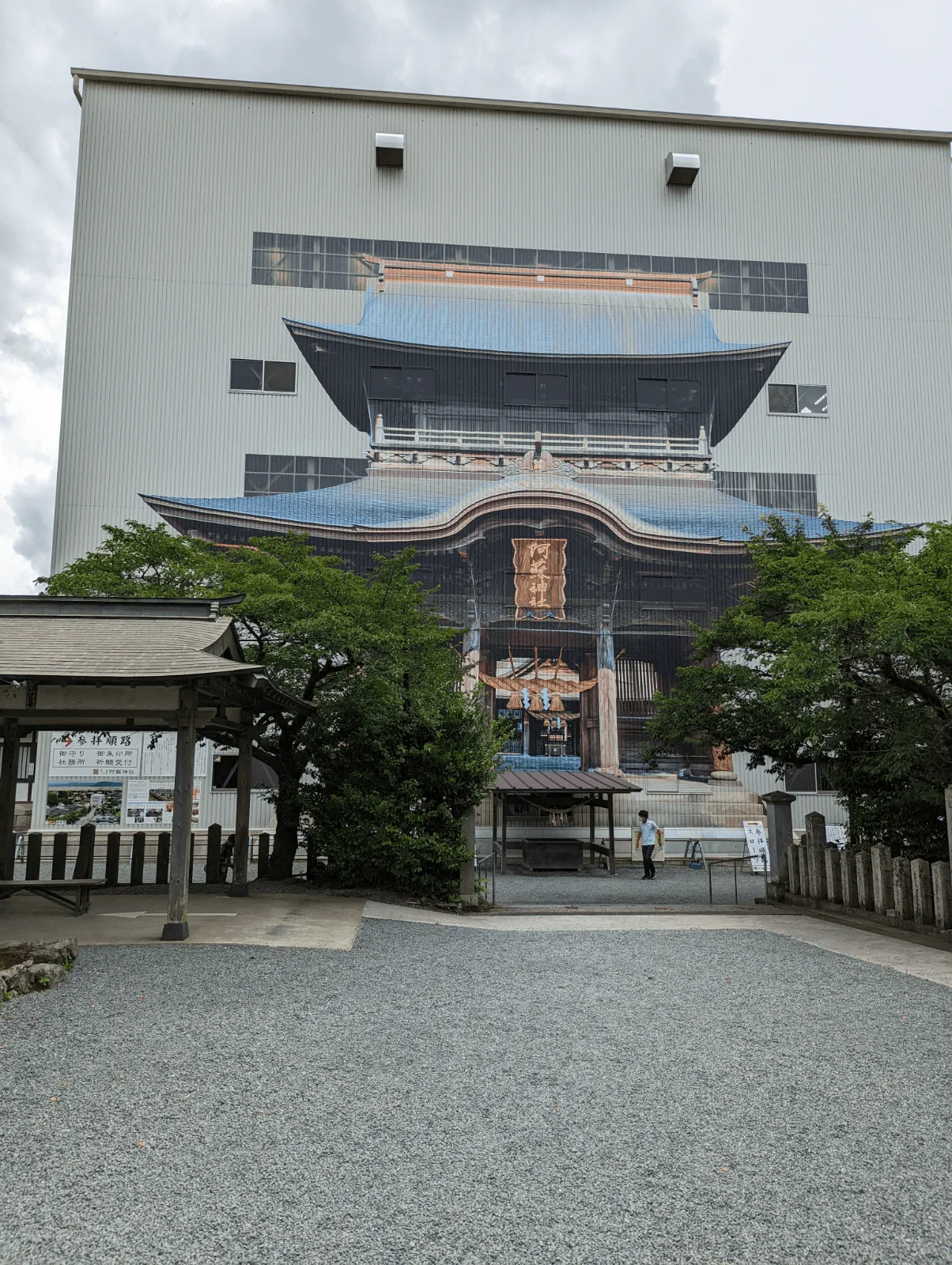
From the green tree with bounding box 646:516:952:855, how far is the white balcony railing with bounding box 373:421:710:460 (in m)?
11.0

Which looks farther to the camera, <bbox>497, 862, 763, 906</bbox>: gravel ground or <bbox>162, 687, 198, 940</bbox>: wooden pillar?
<bbox>497, 862, 763, 906</bbox>: gravel ground

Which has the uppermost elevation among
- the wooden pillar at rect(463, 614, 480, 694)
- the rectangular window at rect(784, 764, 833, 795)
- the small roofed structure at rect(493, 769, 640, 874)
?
the wooden pillar at rect(463, 614, 480, 694)

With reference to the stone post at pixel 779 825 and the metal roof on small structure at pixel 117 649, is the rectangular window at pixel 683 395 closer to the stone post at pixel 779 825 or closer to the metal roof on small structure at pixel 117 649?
the stone post at pixel 779 825

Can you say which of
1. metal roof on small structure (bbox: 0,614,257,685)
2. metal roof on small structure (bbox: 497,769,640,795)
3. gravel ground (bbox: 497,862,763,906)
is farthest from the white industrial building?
metal roof on small structure (bbox: 0,614,257,685)

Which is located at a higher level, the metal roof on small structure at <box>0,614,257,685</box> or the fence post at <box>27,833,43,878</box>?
the metal roof on small structure at <box>0,614,257,685</box>

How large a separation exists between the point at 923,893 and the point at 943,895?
0.51m

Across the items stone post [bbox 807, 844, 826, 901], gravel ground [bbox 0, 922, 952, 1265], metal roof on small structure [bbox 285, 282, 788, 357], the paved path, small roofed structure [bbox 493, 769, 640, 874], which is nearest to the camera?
gravel ground [bbox 0, 922, 952, 1265]

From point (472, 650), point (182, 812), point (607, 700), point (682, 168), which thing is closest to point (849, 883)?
point (182, 812)

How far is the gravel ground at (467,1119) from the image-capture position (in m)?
3.42

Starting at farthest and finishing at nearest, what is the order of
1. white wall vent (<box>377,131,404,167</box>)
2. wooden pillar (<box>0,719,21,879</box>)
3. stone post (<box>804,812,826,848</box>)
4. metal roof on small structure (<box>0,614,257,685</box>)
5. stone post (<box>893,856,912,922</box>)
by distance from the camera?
white wall vent (<box>377,131,404,167</box>) → stone post (<box>804,812,826,848</box>) → wooden pillar (<box>0,719,21,879</box>) → stone post (<box>893,856,912,922</box>) → metal roof on small structure (<box>0,614,257,685</box>)

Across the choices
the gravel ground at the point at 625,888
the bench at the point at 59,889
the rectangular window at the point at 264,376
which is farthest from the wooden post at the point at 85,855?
the rectangular window at the point at 264,376

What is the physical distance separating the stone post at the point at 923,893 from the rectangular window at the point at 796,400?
1841 centimetres

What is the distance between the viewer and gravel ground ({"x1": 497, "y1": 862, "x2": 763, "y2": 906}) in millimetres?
15766

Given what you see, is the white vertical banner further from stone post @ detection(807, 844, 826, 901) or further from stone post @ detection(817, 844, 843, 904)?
stone post @ detection(817, 844, 843, 904)
